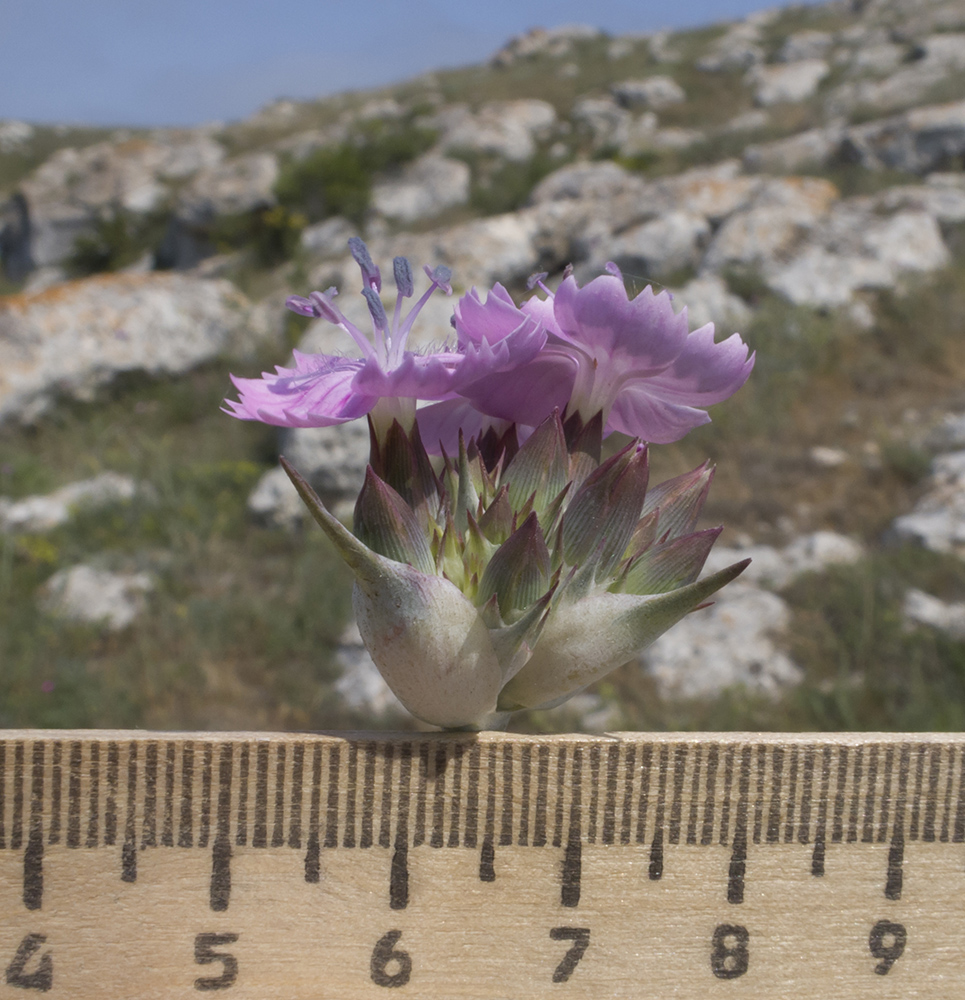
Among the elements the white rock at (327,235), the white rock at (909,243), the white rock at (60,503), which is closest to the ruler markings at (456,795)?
the white rock at (60,503)

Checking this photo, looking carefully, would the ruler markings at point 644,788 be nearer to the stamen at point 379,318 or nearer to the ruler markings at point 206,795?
the ruler markings at point 206,795

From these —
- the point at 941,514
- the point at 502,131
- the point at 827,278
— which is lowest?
the point at 941,514

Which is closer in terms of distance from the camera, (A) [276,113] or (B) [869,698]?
(B) [869,698]

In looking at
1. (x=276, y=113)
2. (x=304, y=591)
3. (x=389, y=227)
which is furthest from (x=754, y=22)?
(x=304, y=591)

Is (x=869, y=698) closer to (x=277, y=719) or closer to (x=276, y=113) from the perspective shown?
(x=277, y=719)

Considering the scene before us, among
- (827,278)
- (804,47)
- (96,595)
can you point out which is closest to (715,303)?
(827,278)

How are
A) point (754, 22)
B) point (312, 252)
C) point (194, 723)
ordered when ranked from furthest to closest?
point (754, 22) → point (312, 252) → point (194, 723)

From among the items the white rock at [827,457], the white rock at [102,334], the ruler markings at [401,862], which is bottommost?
the ruler markings at [401,862]

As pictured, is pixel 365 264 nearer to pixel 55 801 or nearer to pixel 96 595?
pixel 55 801
